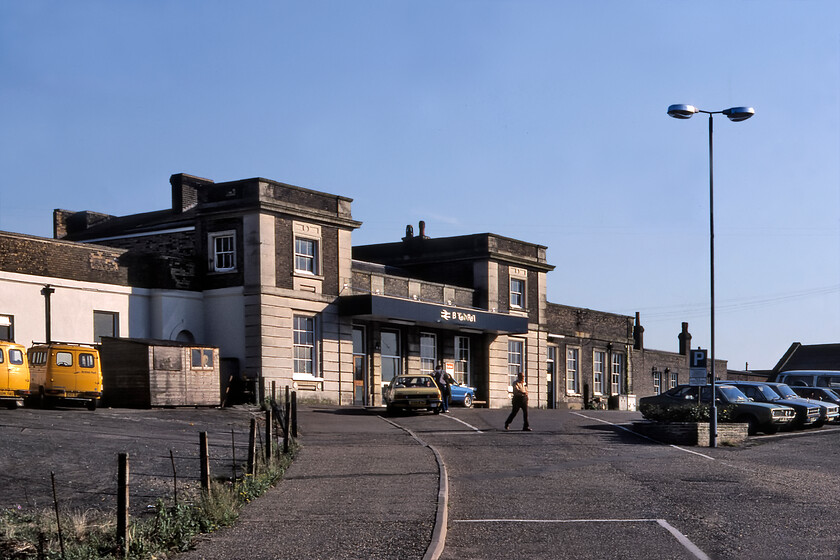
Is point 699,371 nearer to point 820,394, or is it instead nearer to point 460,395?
point 820,394

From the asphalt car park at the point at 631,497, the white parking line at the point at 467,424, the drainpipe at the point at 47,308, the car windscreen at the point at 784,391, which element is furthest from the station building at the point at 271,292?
the car windscreen at the point at 784,391

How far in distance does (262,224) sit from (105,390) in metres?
7.93

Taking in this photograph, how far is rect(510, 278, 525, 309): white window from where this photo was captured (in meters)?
50.6

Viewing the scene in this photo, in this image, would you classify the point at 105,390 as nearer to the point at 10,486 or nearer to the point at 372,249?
the point at 10,486

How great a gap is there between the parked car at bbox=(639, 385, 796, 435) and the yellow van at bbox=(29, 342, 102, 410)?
14900 mm

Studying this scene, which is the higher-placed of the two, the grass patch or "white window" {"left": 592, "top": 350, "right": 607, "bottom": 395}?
the grass patch

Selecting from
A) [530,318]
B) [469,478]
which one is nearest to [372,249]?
[530,318]

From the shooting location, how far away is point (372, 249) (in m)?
53.2

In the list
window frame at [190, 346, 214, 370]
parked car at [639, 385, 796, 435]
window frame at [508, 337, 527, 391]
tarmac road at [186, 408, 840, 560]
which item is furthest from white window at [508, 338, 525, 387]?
tarmac road at [186, 408, 840, 560]

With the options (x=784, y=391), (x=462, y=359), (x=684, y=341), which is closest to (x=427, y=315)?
(x=462, y=359)

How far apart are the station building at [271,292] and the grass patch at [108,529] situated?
856 inches

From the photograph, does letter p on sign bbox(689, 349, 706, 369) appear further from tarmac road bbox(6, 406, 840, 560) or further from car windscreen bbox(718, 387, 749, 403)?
car windscreen bbox(718, 387, 749, 403)

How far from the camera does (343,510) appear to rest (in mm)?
13750

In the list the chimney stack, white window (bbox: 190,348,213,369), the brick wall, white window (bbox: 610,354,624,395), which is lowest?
white window (bbox: 610,354,624,395)
